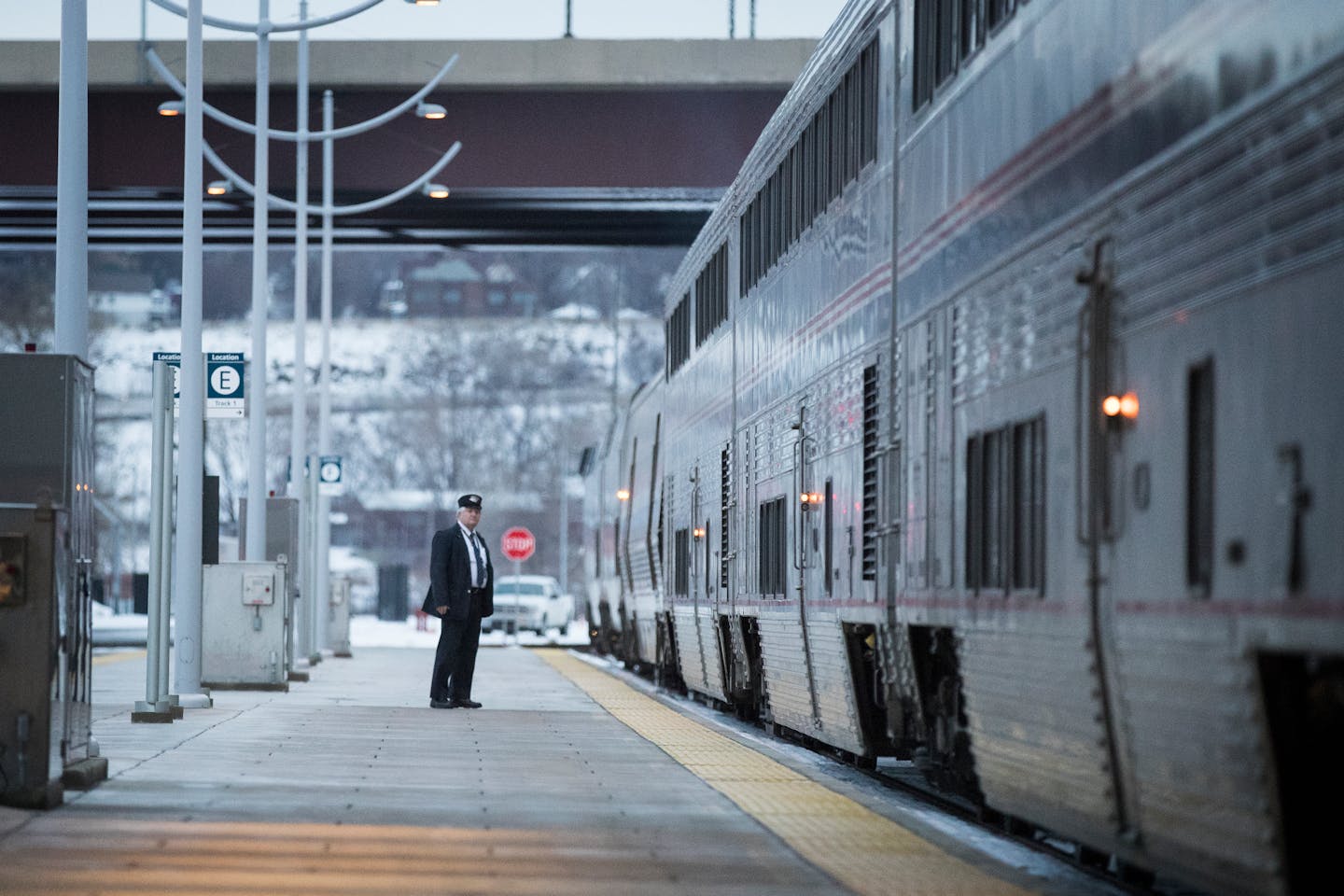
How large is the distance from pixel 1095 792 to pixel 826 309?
621 centimetres

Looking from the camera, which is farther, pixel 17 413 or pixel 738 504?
pixel 738 504

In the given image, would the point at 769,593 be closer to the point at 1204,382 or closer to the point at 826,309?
the point at 826,309

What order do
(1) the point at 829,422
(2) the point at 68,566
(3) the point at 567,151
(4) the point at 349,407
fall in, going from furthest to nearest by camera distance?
(4) the point at 349,407, (3) the point at 567,151, (1) the point at 829,422, (2) the point at 68,566

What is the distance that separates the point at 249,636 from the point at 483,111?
13.8 meters

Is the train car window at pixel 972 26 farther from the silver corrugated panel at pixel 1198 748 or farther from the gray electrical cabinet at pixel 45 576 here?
the gray electrical cabinet at pixel 45 576

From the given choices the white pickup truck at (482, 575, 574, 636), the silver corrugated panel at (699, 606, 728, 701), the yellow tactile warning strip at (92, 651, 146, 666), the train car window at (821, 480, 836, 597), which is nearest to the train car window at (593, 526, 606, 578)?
the yellow tactile warning strip at (92, 651, 146, 666)

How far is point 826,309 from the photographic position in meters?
13.6

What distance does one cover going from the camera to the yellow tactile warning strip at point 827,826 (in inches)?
330

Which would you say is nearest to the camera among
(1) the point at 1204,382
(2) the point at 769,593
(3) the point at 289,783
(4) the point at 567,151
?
(1) the point at 1204,382

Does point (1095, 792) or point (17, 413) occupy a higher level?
point (17, 413)

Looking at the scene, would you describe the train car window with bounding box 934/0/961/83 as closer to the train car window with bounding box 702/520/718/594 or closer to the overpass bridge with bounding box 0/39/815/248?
the train car window with bounding box 702/520/718/594

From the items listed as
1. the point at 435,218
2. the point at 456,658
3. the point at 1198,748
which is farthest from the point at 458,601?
the point at 435,218

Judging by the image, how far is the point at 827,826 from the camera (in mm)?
10250

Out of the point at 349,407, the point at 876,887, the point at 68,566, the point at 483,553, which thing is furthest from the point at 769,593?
the point at 349,407
